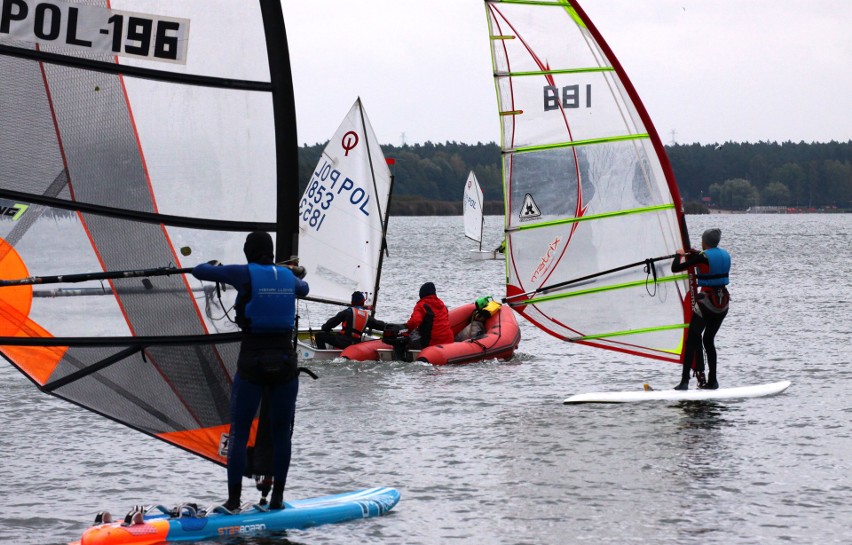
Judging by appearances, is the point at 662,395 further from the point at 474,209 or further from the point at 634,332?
the point at 474,209

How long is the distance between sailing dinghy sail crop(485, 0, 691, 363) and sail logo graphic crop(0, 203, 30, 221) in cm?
690

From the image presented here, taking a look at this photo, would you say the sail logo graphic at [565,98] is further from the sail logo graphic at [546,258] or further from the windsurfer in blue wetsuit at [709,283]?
the windsurfer in blue wetsuit at [709,283]

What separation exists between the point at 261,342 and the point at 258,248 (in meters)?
0.49

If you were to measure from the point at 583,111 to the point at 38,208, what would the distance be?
7.13 m

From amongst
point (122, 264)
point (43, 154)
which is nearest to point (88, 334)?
point (122, 264)

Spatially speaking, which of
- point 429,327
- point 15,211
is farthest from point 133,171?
point 429,327

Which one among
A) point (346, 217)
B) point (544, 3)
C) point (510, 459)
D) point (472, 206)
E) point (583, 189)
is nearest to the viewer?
point (510, 459)

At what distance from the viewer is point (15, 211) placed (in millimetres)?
5832

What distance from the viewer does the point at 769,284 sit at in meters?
33.6

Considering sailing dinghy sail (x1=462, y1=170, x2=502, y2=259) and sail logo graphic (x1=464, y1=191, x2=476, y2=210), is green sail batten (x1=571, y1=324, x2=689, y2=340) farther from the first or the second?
sail logo graphic (x1=464, y1=191, x2=476, y2=210)

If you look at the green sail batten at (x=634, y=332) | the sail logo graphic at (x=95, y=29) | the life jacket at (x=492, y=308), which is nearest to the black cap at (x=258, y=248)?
the sail logo graphic at (x=95, y=29)

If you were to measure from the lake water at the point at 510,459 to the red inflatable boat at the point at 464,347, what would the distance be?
14 centimetres

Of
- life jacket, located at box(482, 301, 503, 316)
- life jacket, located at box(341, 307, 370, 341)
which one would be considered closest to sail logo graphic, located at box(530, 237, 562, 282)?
life jacket, located at box(482, 301, 503, 316)

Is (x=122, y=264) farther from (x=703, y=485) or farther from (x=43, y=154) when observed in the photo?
(x=703, y=485)
